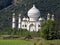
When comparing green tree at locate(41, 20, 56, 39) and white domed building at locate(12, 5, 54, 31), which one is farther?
white domed building at locate(12, 5, 54, 31)

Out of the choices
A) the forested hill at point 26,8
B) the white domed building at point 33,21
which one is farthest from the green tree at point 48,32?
the forested hill at point 26,8

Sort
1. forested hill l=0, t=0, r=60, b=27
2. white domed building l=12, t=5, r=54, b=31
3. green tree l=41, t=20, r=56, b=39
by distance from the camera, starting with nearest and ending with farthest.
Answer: green tree l=41, t=20, r=56, b=39 → white domed building l=12, t=5, r=54, b=31 → forested hill l=0, t=0, r=60, b=27

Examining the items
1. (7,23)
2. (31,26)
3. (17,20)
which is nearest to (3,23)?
(7,23)

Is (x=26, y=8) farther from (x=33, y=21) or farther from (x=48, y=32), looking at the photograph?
(x=48, y=32)

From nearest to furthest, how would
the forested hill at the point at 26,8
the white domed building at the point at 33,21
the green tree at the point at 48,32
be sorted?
the green tree at the point at 48,32 → the white domed building at the point at 33,21 → the forested hill at the point at 26,8

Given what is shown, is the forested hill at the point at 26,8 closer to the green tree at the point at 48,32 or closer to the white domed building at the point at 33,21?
the white domed building at the point at 33,21

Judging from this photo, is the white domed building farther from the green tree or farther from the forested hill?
the forested hill

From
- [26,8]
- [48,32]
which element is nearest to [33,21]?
[48,32]

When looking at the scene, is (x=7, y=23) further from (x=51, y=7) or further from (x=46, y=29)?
(x=46, y=29)

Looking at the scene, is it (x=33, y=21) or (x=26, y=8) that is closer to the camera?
(x=33, y=21)

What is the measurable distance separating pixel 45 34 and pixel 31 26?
23180mm

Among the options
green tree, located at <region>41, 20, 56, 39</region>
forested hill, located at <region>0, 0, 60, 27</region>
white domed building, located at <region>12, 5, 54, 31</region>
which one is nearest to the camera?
green tree, located at <region>41, 20, 56, 39</region>

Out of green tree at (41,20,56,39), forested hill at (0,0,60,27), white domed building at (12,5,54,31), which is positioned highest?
forested hill at (0,0,60,27)

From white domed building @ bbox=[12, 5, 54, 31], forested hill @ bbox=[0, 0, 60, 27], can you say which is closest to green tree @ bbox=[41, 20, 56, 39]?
white domed building @ bbox=[12, 5, 54, 31]
